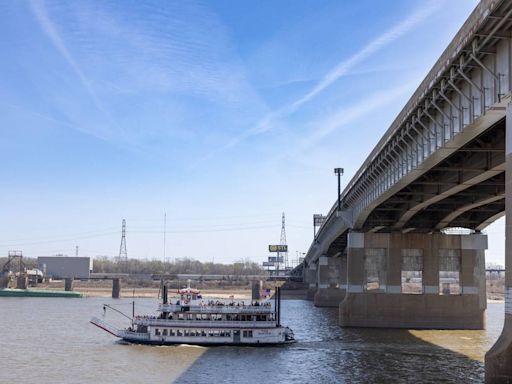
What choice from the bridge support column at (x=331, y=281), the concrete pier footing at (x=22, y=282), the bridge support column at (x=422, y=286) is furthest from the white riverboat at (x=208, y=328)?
the concrete pier footing at (x=22, y=282)

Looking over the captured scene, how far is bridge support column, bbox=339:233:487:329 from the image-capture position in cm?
6931

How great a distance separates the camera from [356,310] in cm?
6988

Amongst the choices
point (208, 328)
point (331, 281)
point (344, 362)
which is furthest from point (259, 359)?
point (331, 281)

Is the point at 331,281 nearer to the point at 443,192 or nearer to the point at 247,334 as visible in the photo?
the point at 247,334

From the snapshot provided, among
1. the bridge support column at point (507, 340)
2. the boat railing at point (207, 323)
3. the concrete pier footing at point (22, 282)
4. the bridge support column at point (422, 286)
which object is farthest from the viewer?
the concrete pier footing at point (22, 282)

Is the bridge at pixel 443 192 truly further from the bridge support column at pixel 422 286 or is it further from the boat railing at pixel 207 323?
the boat railing at pixel 207 323

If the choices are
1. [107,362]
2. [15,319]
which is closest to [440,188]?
[107,362]

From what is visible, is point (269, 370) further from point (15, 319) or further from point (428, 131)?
point (15, 319)

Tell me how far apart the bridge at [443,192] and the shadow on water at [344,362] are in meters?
6.65

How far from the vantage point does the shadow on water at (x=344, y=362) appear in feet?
132

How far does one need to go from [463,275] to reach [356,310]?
12505 mm

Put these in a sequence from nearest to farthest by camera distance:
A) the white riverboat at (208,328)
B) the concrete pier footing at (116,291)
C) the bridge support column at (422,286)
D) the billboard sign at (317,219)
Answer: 1. the white riverboat at (208,328)
2. the bridge support column at (422,286)
3. the concrete pier footing at (116,291)
4. the billboard sign at (317,219)

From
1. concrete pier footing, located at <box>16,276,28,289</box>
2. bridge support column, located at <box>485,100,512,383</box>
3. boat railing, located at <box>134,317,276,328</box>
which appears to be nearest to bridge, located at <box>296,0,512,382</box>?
bridge support column, located at <box>485,100,512,383</box>

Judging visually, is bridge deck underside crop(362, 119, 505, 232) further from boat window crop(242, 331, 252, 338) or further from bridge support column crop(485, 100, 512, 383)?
boat window crop(242, 331, 252, 338)
